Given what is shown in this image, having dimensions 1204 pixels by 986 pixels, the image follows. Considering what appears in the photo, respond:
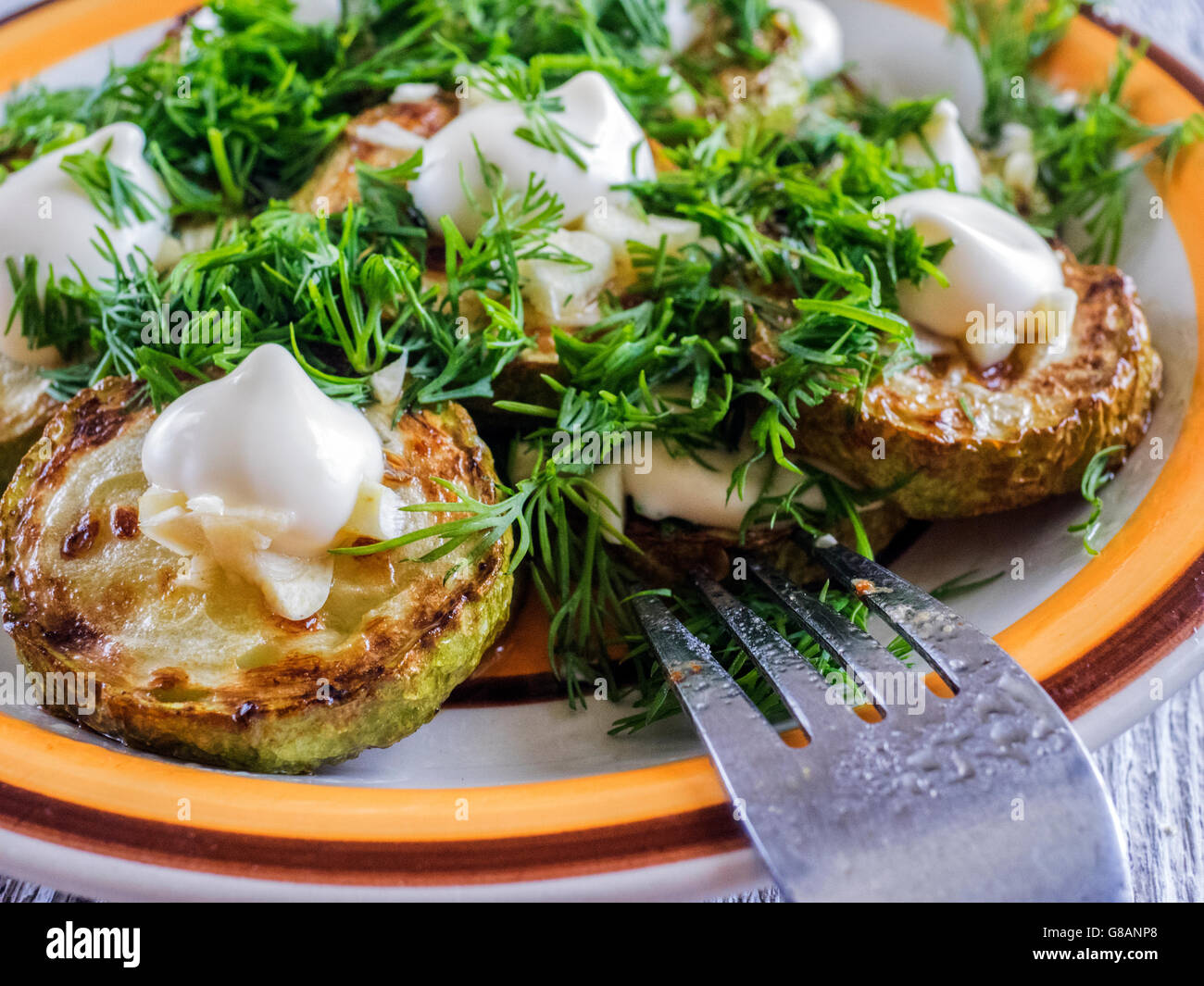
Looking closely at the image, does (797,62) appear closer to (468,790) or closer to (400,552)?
(400,552)

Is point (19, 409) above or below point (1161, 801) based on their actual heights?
above

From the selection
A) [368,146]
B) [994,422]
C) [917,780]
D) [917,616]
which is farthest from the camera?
[368,146]

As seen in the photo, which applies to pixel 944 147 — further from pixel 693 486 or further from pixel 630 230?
pixel 693 486

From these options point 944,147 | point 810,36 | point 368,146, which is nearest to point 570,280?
point 368,146

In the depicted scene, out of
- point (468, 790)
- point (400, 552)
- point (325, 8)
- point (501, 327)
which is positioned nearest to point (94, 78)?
point (325, 8)

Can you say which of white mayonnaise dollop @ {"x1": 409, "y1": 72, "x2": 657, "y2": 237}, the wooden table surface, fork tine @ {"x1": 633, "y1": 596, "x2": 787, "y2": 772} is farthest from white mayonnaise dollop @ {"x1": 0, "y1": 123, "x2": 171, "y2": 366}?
fork tine @ {"x1": 633, "y1": 596, "x2": 787, "y2": 772}

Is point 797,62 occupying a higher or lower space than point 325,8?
lower

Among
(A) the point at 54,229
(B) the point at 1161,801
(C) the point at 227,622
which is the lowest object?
(B) the point at 1161,801

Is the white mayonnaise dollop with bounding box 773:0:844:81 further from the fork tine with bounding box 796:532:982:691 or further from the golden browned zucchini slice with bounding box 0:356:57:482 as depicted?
the golden browned zucchini slice with bounding box 0:356:57:482
